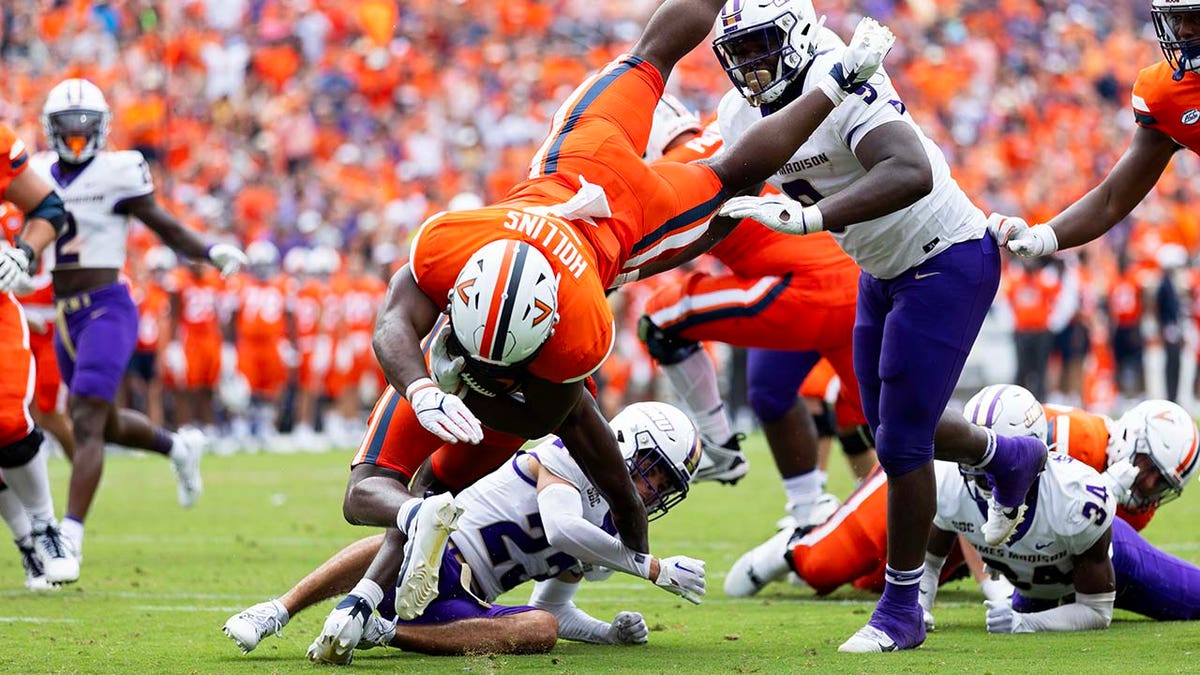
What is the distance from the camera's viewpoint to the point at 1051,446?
6375mm

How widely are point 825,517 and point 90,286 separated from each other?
398 centimetres

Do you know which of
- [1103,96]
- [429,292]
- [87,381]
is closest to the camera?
[429,292]

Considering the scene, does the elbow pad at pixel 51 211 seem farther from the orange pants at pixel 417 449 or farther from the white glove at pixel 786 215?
the white glove at pixel 786 215

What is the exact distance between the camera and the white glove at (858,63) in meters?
5.12

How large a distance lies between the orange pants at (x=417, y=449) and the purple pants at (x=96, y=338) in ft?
10.9

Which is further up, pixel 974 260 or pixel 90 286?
pixel 974 260

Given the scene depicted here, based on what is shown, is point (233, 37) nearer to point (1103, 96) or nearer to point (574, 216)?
point (1103, 96)

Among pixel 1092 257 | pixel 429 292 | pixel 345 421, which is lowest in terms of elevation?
pixel 345 421

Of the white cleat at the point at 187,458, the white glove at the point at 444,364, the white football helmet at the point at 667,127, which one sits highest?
the white football helmet at the point at 667,127

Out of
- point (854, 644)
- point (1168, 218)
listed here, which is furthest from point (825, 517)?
point (1168, 218)

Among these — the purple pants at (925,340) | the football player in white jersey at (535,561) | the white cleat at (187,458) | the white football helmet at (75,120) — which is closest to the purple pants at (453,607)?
the football player in white jersey at (535,561)

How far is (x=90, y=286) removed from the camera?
8.50m

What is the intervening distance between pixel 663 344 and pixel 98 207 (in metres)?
3.08

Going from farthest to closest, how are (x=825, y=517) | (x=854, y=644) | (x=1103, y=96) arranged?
1. (x=1103, y=96)
2. (x=825, y=517)
3. (x=854, y=644)
